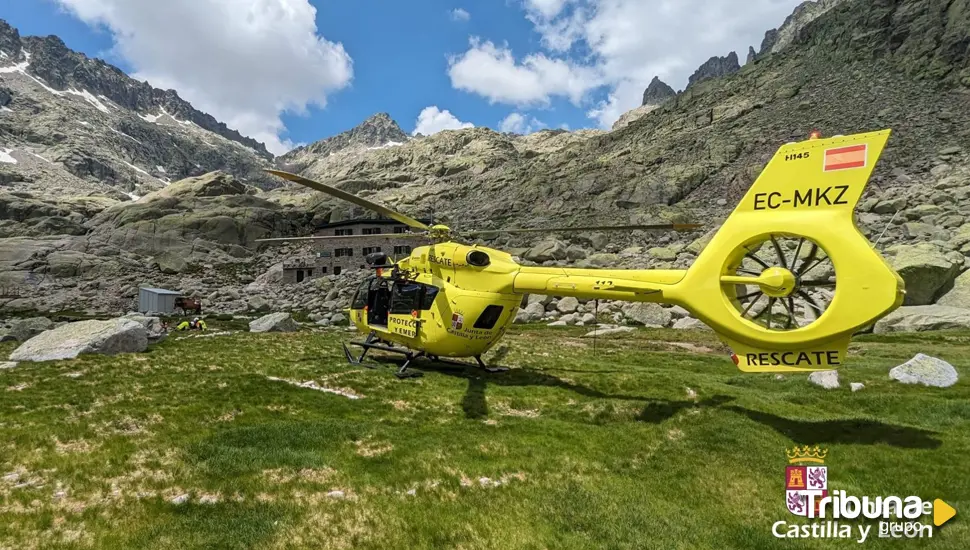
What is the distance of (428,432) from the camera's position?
10938 millimetres

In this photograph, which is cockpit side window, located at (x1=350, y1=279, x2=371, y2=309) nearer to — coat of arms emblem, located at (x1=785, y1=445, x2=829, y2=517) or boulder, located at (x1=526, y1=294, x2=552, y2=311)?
coat of arms emblem, located at (x1=785, y1=445, x2=829, y2=517)

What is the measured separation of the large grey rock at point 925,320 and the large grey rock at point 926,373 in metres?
16.7

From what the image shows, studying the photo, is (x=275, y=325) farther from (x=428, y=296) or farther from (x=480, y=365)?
(x=428, y=296)

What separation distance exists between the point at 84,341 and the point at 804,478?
24338 millimetres

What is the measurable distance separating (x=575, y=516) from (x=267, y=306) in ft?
179

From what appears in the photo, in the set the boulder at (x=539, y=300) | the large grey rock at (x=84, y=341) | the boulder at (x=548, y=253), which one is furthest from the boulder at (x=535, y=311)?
the large grey rock at (x=84, y=341)

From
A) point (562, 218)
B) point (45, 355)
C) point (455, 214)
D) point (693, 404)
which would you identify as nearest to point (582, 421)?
point (693, 404)

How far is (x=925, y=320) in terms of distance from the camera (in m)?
30.2

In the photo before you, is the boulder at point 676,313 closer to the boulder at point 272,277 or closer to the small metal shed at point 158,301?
the small metal shed at point 158,301

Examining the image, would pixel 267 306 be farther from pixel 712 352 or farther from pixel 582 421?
pixel 582 421

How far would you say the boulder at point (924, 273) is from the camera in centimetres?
3222

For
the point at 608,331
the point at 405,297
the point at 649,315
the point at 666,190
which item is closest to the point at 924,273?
the point at 649,315

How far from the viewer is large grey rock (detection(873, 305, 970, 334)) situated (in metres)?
29.2

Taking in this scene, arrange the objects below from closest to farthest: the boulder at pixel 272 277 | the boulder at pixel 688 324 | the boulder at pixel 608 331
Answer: the boulder at pixel 608 331, the boulder at pixel 688 324, the boulder at pixel 272 277
